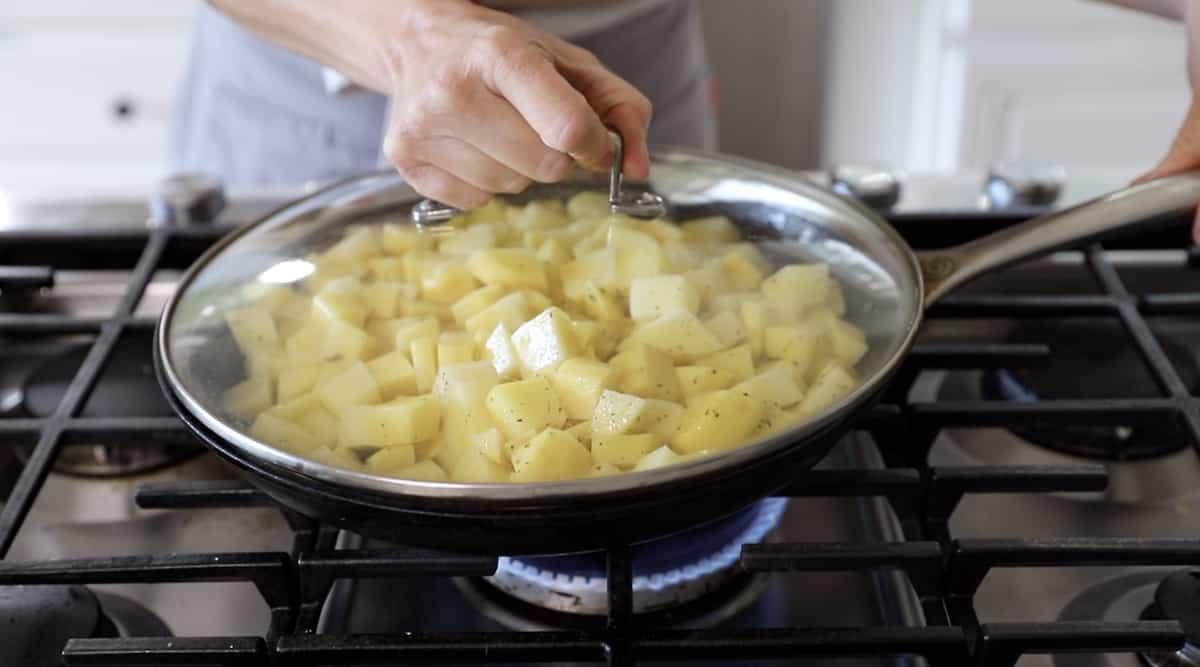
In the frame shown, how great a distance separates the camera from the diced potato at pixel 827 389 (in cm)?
58

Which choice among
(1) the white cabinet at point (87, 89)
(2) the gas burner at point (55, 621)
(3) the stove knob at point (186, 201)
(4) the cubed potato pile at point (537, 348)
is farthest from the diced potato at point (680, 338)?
(1) the white cabinet at point (87, 89)

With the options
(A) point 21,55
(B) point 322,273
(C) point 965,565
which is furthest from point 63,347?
(A) point 21,55

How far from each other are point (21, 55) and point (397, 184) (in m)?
1.40

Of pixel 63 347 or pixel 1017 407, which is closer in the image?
pixel 1017 407

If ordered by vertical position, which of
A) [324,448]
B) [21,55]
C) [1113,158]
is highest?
[324,448]

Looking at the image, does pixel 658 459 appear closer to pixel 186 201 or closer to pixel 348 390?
pixel 348 390

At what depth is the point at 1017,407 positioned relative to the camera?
0.67 metres

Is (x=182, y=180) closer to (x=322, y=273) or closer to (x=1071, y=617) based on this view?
(x=322, y=273)

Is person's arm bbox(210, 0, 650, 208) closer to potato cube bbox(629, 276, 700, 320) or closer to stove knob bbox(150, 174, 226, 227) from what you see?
potato cube bbox(629, 276, 700, 320)

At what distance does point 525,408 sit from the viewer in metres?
0.56

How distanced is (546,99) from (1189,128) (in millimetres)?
422

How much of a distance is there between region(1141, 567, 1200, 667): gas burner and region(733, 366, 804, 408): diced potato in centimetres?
21

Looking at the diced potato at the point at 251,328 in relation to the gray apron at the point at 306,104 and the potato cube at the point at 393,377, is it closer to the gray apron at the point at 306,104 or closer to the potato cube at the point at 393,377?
the potato cube at the point at 393,377

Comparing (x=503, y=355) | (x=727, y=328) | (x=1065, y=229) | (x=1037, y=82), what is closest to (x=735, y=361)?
(x=727, y=328)
